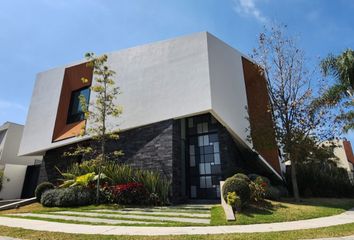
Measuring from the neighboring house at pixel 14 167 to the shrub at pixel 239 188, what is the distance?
19.5m

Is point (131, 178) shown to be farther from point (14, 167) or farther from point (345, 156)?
point (345, 156)

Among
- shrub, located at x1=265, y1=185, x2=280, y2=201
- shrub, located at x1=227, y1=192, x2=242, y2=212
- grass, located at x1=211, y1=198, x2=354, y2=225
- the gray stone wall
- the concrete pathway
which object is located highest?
the gray stone wall

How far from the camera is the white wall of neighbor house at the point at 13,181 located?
22312 mm

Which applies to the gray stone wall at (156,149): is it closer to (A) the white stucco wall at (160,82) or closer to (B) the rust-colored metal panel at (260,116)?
(A) the white stucco wall at (160,82)

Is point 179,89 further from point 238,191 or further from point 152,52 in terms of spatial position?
point 238,191

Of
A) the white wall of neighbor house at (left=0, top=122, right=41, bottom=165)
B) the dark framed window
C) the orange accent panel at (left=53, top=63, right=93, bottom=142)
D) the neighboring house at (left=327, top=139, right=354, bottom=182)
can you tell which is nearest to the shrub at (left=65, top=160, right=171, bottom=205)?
the orange accent panel at (left=53, top=63, right=93, bottom=142)

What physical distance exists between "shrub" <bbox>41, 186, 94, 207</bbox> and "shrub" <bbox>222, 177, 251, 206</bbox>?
6.53m

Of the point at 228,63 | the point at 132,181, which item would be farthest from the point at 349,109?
the point at 132,181

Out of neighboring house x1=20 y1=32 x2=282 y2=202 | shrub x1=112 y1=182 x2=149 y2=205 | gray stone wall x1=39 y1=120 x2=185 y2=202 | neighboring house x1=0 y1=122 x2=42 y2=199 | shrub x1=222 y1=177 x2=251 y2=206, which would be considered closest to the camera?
shrub x1=222 y1=177 x2=251 y2=206

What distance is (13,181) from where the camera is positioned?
75.5 ft

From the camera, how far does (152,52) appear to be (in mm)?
16422

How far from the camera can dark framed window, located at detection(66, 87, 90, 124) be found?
18.9 m

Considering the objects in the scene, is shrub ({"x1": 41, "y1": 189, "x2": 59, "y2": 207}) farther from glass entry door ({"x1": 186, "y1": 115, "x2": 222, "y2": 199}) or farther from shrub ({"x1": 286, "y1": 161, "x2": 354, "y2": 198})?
shrub ({"x1": 286, "y1": 161, "x2": 354, "y2": 198})

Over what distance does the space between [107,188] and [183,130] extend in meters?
5.36
